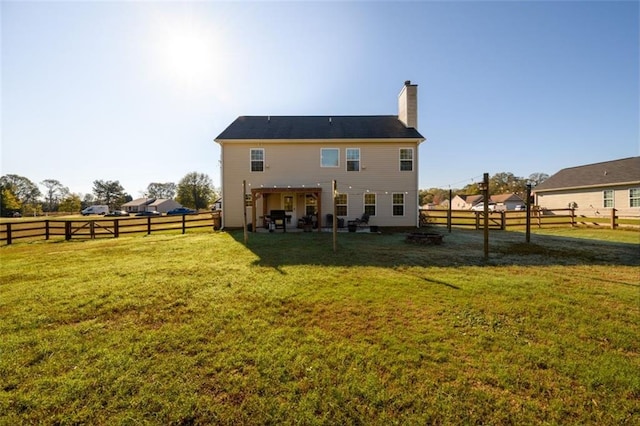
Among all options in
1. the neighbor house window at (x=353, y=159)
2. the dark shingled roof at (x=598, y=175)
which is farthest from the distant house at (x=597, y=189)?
the neighbor house window at (x=353, y=159)

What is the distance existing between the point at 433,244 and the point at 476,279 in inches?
168

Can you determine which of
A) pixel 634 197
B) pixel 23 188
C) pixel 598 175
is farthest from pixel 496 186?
pixel 23 188

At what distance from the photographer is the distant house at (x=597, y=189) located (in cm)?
1878

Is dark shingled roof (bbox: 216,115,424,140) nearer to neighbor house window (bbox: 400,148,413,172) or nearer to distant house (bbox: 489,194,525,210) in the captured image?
neighbor house window (bbox: 400,148,413,172)

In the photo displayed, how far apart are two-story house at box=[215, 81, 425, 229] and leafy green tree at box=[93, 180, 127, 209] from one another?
76256 millimetres

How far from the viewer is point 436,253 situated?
8297 millimetres

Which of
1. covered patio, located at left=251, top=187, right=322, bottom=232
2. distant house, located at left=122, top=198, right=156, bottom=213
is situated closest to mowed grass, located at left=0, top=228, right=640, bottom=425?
covered patio, located at left=251, top=187, right=322, bottom=232

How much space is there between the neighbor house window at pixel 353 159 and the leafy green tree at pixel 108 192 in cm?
8037

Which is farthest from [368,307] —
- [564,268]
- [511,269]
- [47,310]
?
[564,268]

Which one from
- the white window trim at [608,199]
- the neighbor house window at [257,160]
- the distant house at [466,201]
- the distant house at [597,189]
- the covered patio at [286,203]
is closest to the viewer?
the covered patio at [286,203]

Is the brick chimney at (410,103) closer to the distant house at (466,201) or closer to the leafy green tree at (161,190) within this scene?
the distant house at (466,201)

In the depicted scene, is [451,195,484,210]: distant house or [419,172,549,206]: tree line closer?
[451,195,484,210]: distant house

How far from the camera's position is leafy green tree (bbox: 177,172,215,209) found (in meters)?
58.5

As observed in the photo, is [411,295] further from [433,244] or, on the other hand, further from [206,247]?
[206,247]
